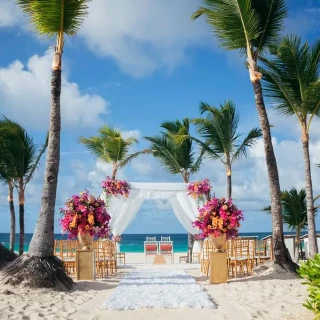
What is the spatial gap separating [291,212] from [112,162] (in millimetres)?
7265

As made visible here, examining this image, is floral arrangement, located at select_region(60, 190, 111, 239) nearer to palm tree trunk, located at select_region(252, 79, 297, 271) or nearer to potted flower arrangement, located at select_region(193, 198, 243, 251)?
potted flower arrangement, located at select_region(193, 198, 243, 251)

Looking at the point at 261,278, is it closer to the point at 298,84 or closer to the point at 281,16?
the point at 298,84

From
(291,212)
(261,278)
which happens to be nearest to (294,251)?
(291,212)

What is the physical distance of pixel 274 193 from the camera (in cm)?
1073

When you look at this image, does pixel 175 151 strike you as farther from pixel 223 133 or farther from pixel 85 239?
pixel 85 239

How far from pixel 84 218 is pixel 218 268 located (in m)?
3.14

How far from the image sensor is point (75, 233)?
10.1 metres

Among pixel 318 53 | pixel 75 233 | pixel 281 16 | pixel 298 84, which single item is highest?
pixel 281 16

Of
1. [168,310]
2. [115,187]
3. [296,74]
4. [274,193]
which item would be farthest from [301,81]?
[168,310]

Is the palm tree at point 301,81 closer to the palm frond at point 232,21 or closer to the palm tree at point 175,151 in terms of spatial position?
the palm frond at point 232,21

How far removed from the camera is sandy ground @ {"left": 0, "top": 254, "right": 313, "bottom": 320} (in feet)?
19.0

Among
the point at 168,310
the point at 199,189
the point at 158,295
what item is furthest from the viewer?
the point at 199,189

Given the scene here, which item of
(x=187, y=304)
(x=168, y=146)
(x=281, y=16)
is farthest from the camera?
(x=168, y=146)

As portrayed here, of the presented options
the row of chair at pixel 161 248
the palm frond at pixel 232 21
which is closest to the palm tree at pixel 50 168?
the palm frond at pixel 232 21
